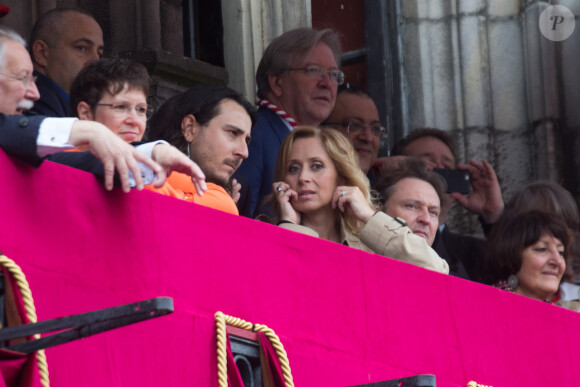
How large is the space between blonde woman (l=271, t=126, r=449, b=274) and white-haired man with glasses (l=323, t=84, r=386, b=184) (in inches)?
34.6

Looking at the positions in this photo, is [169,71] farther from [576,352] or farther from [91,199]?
[91,199]

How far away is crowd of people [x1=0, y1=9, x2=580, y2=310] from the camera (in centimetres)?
309

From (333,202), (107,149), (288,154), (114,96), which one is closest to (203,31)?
(288,154)

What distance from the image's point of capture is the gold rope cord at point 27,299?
8.82 ft

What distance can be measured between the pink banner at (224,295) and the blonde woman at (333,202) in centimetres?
28

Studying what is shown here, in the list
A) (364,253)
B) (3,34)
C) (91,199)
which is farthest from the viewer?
(364,253)

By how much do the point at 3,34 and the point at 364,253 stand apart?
1.18 metres

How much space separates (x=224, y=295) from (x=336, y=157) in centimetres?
144

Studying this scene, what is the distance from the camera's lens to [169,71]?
6.33 m

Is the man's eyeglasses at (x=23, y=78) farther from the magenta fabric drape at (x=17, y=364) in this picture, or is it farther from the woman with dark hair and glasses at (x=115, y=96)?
the magenta fabric drape at (x=17, y=364)

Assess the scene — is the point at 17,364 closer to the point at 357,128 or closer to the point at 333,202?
the point at 333,202

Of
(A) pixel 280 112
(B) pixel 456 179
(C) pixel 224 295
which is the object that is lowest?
(C) pixel 224 295

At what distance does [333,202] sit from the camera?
175 inches

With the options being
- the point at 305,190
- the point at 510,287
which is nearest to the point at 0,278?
the point at 305,190
